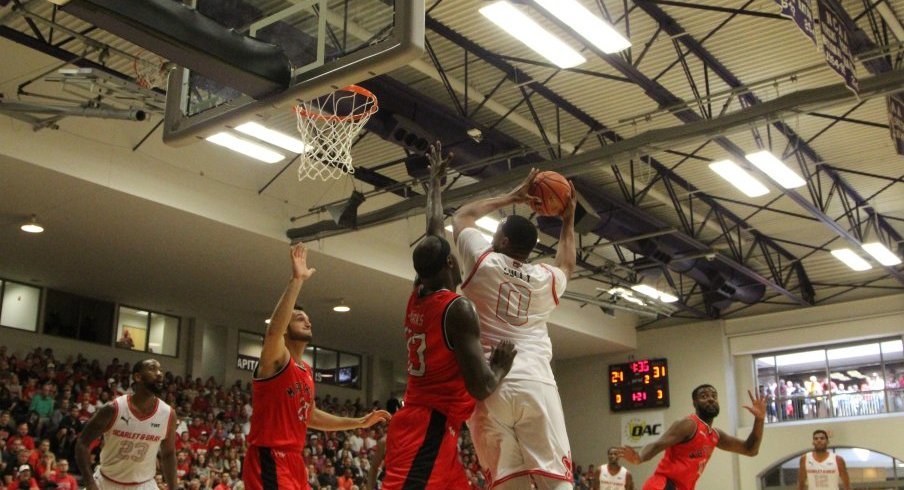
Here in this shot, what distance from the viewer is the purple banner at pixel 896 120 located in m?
13.2

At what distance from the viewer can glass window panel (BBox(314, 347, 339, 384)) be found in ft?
90.6

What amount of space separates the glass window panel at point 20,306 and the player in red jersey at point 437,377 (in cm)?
1875

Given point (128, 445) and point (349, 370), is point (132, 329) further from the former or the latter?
point (128, 445)

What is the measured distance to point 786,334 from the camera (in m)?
25.6

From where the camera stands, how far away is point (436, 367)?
4617 mm

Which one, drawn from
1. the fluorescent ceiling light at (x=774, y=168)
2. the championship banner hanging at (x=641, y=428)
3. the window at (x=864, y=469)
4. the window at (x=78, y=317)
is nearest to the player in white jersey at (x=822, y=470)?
the fluorescent ceiling light at (x=774, y=168)

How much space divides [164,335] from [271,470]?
19391 mm

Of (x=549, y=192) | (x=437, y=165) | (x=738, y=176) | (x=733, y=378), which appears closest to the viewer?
(x=549, y=192)

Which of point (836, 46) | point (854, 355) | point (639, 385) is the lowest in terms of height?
point (639, 385)

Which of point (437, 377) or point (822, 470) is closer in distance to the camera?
point (437, 377)

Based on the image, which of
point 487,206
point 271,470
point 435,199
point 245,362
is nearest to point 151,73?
point 271,470

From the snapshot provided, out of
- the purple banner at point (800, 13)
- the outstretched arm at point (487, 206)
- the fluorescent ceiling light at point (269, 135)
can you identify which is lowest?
the outstretched arm at point (487, 206)

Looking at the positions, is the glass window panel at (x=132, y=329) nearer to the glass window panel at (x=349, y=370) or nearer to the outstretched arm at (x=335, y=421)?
the glass window panel at (x=349, y=370)

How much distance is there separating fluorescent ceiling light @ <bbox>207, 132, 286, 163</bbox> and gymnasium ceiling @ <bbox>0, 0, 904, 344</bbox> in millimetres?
1087
